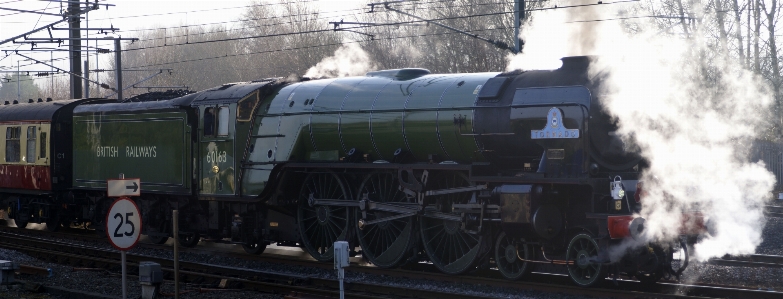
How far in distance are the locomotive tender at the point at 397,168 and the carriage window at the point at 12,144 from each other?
3.37 meters

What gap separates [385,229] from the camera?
46.3ft

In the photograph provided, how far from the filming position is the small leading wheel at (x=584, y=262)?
11073mm

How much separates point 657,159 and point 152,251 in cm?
1064

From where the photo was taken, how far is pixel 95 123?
19.8 metres

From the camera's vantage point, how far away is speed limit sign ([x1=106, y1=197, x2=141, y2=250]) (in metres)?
9.72

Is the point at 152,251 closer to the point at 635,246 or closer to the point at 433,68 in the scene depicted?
the point at 635,246

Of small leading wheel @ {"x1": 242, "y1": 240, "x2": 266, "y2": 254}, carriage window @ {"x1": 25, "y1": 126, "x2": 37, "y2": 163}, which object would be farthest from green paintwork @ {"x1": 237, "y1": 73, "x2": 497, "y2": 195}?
carriage window @ {"x1": 25, "y1": 126, "x2": 37, "y2": 163}

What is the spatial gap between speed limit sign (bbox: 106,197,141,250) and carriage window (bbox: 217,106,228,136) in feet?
20.4

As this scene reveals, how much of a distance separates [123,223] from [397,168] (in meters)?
4.75

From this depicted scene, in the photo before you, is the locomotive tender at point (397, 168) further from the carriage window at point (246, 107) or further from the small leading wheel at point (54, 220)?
the small leading wheel at point (54, 220)

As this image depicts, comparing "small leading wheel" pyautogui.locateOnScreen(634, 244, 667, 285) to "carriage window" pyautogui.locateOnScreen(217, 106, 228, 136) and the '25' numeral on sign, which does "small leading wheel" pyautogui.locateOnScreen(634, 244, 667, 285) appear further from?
"carriage window" pyautogui.locateOnScreen(217, 106, 228, 136)

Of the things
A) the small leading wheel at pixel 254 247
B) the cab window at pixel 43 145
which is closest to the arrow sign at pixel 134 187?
the small leading wheel at pixel 254 247

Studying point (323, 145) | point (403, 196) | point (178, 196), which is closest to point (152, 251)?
point (178, 196)

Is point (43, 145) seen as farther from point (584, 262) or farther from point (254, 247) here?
point (584, 262)
